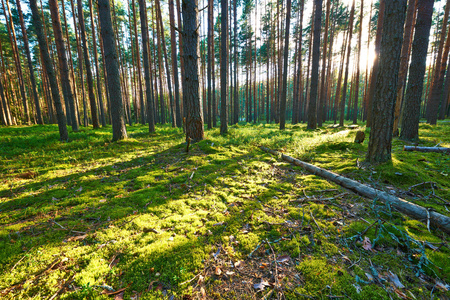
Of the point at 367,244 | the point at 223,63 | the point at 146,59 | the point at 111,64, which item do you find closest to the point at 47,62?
the point at 111,64

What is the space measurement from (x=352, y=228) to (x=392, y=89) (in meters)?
3.97

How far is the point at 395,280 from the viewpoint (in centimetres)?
188

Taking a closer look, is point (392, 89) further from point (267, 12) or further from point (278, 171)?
point (267, 12)

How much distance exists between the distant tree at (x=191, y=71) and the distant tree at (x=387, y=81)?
5915mm

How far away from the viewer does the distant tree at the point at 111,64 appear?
7613 millimetres

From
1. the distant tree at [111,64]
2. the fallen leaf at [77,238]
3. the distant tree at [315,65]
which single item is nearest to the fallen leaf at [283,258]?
the fallen leaf at [77,238]

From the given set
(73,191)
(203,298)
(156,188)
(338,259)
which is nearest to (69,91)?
(73,191)

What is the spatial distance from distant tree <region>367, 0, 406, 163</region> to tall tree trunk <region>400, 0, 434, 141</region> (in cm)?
442

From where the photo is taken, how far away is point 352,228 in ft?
8.59

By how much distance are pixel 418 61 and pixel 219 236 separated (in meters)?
10.4

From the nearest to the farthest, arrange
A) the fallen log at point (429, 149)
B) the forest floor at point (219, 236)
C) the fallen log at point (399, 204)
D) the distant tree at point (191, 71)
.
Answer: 1. the forest floor at point (219, 236)
2. the fallen log at point (399, 204)
3. the fallen log at point (429, 149)
4. the distant tree at point (191, 71)

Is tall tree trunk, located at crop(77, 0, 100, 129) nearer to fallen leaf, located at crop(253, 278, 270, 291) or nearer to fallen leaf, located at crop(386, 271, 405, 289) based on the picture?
fallen leaf, located at crop(253, 278, 270, 291)

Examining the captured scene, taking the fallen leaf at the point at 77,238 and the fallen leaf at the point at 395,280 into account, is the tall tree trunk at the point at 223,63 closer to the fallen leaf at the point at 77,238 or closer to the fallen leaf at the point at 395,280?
the fallen leaf at the point at 77,238

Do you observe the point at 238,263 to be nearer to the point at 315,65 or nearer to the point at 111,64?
the point at 111,64
